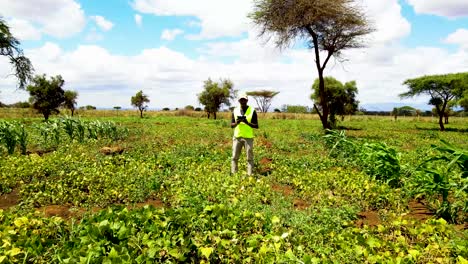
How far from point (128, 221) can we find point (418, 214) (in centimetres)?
490

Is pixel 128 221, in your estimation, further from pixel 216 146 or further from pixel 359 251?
pixel 216 146

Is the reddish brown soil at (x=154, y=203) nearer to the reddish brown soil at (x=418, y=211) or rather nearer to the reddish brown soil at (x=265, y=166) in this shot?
the reddish brown soil at (x=265, y=166)

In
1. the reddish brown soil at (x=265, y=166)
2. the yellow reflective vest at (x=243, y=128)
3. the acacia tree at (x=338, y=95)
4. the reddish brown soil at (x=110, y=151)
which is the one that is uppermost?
the acacia tree at (x=338, y=95)

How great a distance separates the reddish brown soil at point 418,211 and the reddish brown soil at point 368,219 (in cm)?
55

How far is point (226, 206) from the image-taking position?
5.90m

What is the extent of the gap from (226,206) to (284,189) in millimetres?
2171

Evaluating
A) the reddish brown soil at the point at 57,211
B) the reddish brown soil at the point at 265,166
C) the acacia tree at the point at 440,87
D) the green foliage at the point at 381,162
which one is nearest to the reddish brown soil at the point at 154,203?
the reddish brown soil at the point at 57,211

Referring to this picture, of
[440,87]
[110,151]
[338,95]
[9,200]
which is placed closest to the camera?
[9,200]

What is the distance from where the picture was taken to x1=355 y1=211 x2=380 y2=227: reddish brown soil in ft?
18.4

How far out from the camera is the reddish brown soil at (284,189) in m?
7.35

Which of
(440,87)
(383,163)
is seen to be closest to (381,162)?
(383,163)

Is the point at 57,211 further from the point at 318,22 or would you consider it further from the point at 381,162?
the point at 318,22

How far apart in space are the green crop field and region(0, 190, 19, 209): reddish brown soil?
0.02 meters

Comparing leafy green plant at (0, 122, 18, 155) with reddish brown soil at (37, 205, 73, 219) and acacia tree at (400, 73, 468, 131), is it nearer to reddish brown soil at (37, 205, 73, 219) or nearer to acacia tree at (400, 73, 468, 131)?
reddish brown soil at (37, 205, 73, 219)
